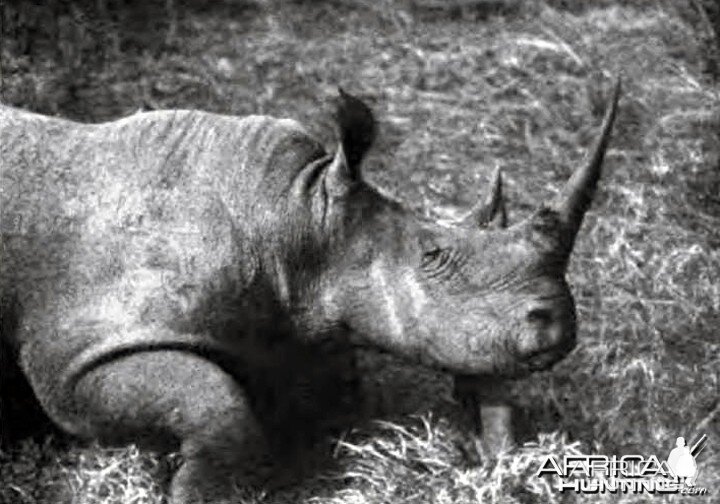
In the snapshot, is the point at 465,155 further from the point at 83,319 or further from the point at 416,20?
the point at 83,319

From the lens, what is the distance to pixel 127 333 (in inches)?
201

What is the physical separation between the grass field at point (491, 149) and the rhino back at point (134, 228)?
1.30ft

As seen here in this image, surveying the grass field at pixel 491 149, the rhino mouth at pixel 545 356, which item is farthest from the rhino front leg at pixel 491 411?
the rhino mouth at pixel 545 356

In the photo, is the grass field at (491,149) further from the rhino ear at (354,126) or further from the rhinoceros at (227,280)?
the rhino ear at (354,126)

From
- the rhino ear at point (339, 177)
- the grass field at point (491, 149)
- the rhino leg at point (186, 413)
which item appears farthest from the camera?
the grass field at point (491, 149)

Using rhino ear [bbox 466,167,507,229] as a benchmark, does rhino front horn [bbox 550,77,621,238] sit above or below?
above

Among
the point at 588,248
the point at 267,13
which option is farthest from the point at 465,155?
the point at 267,13

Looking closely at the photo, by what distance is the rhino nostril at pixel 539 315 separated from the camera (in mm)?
5152

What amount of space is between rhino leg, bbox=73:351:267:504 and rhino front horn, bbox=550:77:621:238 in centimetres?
90

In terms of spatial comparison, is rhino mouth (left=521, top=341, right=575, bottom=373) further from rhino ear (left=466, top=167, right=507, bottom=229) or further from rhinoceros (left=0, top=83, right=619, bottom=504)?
rhino ear (left=466, top=167, right=507, bottom=229)

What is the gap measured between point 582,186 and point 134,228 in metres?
1.10

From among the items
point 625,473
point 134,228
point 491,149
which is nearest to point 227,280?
point 134,228

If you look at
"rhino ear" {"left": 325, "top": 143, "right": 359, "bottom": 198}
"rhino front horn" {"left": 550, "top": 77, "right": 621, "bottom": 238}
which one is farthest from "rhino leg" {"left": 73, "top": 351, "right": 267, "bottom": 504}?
"rhino front horn" {"left": 550, "top": 77, "right": 621, "bottom": 238}

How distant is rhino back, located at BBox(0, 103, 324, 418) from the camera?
514 centimetres
